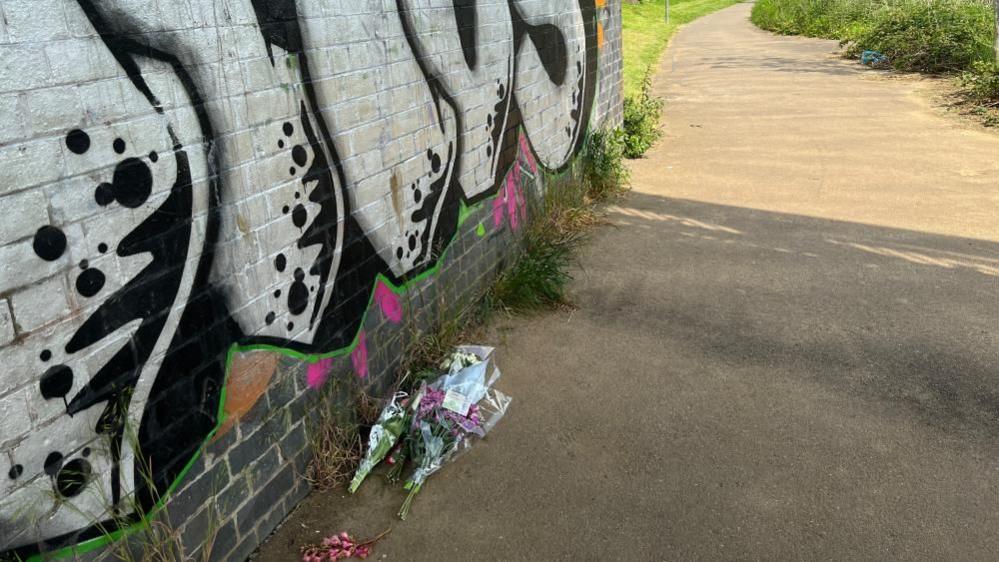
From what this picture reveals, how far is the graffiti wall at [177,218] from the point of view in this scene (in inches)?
80.1

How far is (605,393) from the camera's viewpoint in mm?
4055

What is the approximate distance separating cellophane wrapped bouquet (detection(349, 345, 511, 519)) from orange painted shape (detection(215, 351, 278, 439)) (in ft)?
2.12

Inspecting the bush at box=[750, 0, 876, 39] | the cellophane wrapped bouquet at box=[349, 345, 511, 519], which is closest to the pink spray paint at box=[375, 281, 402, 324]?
the cellophane wrapped bouquet at box=[349, 345, 511, 519]

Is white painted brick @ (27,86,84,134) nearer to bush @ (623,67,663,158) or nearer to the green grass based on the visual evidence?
bush @ (623,67,663,158)

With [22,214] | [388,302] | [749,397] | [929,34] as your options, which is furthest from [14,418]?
[929,34]

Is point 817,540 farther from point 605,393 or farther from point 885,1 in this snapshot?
point 885,1

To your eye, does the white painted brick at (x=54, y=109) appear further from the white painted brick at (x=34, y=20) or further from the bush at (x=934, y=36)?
the bush at (x=934, y=36)

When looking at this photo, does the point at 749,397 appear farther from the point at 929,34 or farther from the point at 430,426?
the point at 929,34

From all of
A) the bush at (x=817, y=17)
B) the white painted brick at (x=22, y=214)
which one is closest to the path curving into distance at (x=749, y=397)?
the white painted brick at (x=22, y=214)

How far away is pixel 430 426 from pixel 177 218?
152cm

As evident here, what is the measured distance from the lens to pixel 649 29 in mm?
29875

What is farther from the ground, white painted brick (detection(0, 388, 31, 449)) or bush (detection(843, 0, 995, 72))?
white painted brick (detection(0, 388, 31, 449))

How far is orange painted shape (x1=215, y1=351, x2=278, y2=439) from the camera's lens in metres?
2.76

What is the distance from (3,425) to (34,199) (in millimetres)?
571
